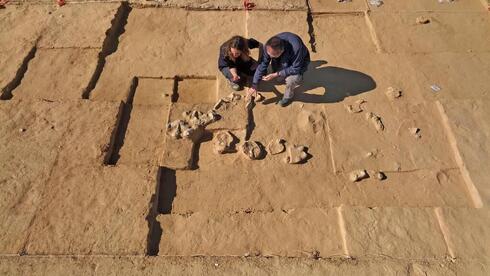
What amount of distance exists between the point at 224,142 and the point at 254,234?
3.70ft

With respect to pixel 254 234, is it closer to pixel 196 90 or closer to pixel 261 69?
pixel 261 69

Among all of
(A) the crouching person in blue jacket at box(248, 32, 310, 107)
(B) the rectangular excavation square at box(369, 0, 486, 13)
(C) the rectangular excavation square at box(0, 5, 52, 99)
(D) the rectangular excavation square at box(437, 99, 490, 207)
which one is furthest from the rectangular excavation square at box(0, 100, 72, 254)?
(B) the rectangular excavation square at box(369, 0, 486, 13)

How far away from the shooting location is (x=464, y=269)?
3.35 meters

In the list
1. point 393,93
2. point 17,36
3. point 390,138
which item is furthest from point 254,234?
point 17,36

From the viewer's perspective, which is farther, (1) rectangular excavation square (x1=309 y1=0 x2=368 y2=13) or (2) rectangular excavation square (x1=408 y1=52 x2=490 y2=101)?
(1) rectangular excavation square (x1=309 y1=0 x2=368 y2=13)

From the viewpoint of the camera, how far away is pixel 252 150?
13.9ft

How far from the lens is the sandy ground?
139 inches

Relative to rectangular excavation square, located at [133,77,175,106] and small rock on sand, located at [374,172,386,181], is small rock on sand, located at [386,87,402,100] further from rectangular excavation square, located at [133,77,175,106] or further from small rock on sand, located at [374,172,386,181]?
rectangular excavation square, located at [133,77,175,106]

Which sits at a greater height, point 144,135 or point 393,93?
point 393,93

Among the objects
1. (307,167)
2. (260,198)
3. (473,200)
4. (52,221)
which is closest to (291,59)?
(307,167)

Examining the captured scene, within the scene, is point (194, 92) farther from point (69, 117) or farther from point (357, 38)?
point (357, 38)

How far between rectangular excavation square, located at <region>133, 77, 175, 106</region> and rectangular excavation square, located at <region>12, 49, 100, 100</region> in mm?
662

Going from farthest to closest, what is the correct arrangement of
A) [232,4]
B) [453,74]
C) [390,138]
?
[232,4], [453,74], [390,138]

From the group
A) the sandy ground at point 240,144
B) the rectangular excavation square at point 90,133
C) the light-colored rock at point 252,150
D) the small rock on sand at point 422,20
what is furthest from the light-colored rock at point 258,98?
the small rock on sand at point 422,20
